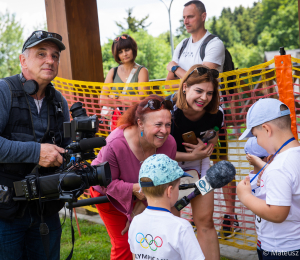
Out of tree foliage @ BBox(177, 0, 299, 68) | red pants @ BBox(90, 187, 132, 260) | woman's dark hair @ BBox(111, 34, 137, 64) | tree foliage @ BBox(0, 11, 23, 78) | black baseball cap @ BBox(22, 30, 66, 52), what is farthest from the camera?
tree foliage @ BBox(177, 0, 299, 68)

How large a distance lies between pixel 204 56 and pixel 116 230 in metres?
2.47

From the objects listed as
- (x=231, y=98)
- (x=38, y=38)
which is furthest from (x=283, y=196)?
(x=231, y=98)

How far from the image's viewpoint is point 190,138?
324 centimetres

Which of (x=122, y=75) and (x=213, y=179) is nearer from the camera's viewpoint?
(x=213, y=179)

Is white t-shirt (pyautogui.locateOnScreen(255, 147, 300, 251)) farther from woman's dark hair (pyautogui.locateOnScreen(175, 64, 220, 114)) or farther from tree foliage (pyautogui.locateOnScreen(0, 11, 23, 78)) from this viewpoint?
tree foliage (pyautogui.locateOnScreen(0, 11, 23, 78))

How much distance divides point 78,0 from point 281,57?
340 centimetres

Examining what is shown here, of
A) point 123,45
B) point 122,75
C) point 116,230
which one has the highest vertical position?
point 123,45

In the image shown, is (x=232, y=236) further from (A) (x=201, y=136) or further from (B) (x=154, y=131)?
(B) (x=154, y=131)

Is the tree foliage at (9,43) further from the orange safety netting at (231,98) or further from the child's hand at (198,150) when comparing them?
the child's hand at (198,150)

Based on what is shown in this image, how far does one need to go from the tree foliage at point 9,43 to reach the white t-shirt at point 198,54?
3536 cm

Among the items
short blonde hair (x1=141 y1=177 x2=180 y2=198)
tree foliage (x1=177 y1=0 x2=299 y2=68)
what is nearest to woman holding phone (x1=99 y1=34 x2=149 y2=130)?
short blonde hair (x1=141 y1=177 x2=180 y2=198)

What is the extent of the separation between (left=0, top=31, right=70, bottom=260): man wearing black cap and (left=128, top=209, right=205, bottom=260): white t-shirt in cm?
79

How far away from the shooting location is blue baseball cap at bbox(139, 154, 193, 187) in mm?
2174

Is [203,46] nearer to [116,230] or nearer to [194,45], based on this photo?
[194,45]
